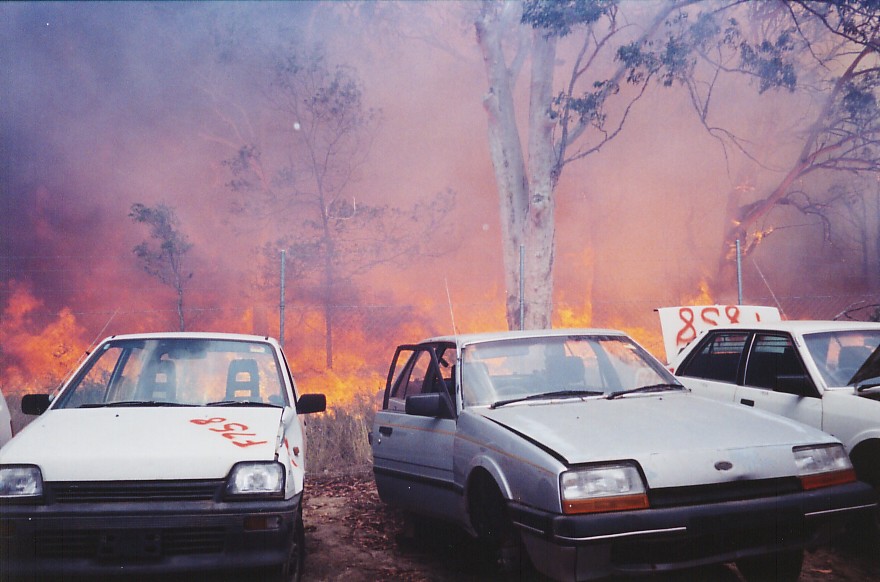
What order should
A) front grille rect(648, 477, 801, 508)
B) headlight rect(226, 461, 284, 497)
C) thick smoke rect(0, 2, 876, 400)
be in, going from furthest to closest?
thick smoke rect(0, 2, 876, 400), headlight rect(226, 461, 284, 497), front grille rect(648, 477, 801, 508)

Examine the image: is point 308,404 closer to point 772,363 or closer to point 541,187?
point 772,363

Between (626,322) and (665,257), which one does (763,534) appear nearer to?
(626,322)

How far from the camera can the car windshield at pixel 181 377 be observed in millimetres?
5434

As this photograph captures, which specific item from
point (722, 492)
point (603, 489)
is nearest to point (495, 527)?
point (603, 489)

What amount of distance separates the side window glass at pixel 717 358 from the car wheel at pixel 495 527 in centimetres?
288

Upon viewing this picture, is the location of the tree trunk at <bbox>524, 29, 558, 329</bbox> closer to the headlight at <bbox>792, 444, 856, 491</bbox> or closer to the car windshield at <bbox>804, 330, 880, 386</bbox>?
the car windshield at <bbox>804, 330, 880, 386</bbox>

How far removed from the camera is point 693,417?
4.70 m

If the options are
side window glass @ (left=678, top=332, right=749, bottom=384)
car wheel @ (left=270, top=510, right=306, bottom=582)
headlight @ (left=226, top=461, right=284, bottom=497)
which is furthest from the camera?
side window glass @ (left=678, top=332, right=749, bottom=384)

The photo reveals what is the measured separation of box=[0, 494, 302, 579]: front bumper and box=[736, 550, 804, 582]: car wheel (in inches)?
108

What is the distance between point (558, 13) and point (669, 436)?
12.7m

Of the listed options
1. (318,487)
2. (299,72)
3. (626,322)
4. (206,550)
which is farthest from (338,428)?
(299,72)

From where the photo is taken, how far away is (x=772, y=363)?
642 centimetres

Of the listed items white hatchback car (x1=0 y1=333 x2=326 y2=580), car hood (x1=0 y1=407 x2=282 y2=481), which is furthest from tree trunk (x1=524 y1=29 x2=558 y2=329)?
white hatchback car (x1=0 y1=333 x2=326 y2=580)

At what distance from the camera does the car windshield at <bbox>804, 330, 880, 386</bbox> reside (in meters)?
5.94
